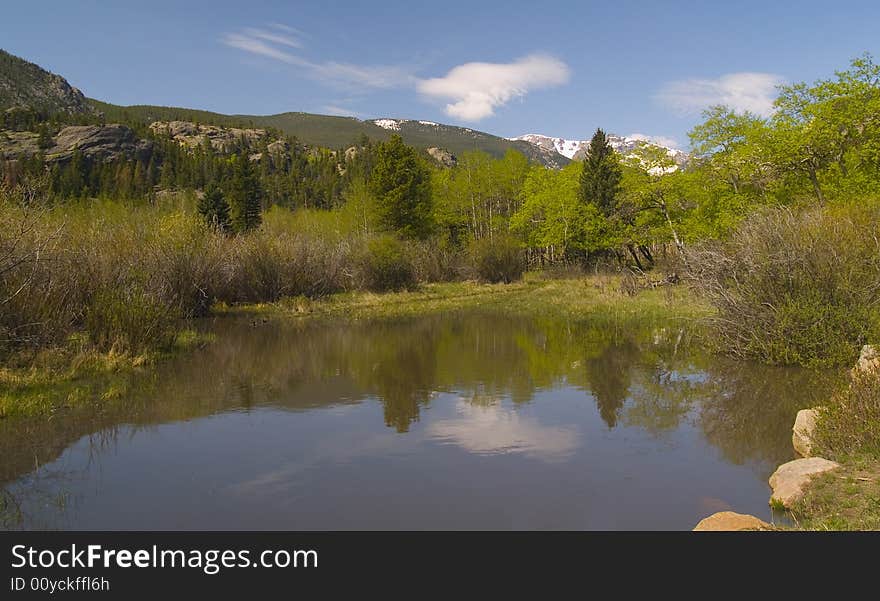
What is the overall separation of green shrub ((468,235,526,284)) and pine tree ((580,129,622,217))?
10222 mm

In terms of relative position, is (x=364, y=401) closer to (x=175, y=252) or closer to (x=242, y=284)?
(x=175, y=252)

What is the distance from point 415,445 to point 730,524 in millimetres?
5291

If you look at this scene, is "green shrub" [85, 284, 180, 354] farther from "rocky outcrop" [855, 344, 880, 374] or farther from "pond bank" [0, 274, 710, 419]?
"rocky outcrop" [855, 344, 880, 374]

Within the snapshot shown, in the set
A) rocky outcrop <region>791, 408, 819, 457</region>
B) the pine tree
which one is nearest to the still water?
rocky outcrop <region>791, 408, 819, 457</region>

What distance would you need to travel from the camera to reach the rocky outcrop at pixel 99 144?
114 meters

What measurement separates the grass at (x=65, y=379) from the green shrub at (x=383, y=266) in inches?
808

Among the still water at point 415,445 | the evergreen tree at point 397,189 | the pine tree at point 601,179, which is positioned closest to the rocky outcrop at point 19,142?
the evergreen tree at point 397,189

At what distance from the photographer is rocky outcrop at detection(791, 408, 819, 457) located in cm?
904

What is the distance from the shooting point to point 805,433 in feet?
30.4

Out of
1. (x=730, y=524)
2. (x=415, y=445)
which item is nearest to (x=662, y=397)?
(x=415, y=445)

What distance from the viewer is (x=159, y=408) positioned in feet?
41.4

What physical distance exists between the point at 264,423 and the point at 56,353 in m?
6.27

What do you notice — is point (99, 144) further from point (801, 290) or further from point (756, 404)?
point (756, 404)
